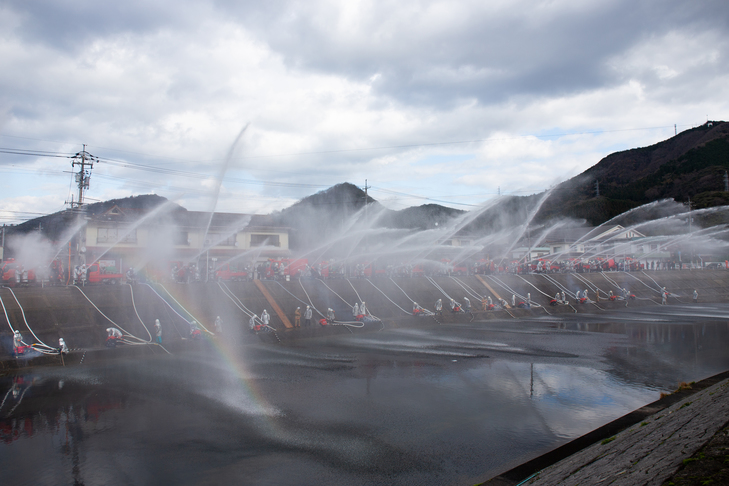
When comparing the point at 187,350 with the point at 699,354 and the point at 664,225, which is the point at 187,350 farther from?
the point at 664,225

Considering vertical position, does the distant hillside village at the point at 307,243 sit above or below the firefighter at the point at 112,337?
above

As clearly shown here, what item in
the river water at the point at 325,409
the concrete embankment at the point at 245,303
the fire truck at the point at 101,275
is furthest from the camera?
the fire truck at the point at 101,275

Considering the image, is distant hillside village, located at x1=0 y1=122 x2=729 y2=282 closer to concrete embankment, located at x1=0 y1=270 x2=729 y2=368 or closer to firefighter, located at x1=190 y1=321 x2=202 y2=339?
concrete embankment, located at x1=0 y1=270 x2=729 y2=368

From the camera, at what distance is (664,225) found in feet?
391

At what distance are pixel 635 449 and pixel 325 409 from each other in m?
8.88

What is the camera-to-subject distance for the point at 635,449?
28.1 ft

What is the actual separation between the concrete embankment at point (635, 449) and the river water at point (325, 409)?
81 cm

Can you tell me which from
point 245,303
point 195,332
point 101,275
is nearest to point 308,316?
point 245,303

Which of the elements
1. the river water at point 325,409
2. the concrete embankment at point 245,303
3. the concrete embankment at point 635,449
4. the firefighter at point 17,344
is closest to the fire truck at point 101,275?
the concrete embankment at point 245,303

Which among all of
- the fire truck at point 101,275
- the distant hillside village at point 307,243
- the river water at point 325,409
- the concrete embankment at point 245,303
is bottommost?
the river water at point 325,409

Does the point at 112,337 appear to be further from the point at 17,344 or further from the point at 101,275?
the point at 101,275

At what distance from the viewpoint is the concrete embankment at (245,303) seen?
942 inches

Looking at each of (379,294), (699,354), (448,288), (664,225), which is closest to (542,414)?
(699,354)

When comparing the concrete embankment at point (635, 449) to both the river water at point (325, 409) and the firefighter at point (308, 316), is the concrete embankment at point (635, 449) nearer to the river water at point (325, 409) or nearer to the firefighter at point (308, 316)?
the river water at point (325, 409)
